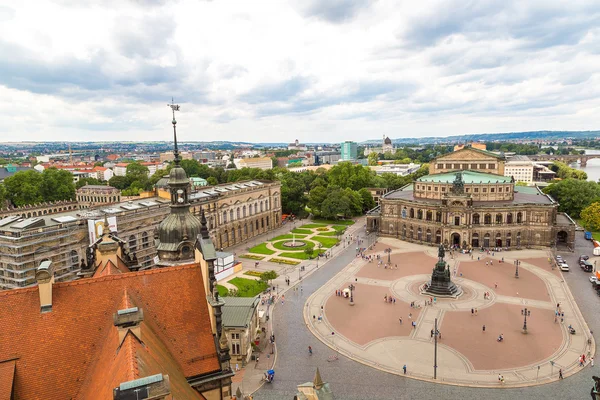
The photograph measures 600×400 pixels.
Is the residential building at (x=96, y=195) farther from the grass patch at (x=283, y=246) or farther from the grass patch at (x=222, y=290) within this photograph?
the grass patch at (x=222, y=290)

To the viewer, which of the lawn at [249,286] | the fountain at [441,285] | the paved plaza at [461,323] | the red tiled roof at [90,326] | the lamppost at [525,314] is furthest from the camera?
the lawn at [249,286]

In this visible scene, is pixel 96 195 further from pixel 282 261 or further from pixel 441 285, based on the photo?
pixel 441 285

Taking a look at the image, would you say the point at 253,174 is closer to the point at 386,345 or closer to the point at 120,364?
the point at 386,345

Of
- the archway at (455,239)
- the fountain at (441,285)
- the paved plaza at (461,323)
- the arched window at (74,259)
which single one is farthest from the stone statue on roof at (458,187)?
the arched window at (74,259)

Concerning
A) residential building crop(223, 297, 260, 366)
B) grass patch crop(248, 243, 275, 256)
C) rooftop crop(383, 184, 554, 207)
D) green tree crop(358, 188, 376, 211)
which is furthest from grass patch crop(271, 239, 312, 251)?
green tree crop(358, 188, 376, 211)

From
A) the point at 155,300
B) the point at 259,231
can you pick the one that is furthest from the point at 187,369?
the point at 259,231

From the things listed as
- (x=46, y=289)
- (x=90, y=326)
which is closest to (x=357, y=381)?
(x=90, y=326)
